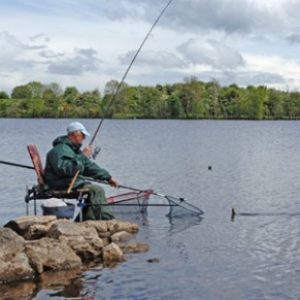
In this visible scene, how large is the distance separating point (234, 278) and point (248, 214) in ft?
23.7

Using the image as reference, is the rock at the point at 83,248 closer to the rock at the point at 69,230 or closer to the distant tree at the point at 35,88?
the rock at the point at 69,230

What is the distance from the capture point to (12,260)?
1107 centimetres

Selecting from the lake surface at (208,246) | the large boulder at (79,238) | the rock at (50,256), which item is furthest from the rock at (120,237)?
the rock at (50,256)

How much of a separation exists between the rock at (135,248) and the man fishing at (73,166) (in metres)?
1.35

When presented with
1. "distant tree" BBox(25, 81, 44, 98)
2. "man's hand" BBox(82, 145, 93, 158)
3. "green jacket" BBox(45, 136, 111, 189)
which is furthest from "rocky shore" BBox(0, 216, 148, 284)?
"distant tree" BBox(25, 81, 44, 98)

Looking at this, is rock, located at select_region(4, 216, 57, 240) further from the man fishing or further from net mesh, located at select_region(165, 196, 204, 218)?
net mesh, located at select_region(165, 196, 204, 218)

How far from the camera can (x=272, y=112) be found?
517 feet

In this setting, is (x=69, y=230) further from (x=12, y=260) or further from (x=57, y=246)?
(x=12, y=260)

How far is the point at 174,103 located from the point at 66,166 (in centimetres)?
13337

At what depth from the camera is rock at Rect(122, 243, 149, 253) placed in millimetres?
13297

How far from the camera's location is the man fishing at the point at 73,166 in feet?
45.2

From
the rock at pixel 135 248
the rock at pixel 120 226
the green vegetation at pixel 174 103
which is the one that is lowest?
the rock at pixel 135 248

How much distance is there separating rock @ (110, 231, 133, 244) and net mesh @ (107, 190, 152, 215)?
171cm

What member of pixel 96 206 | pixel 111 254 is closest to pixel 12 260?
pixel 111 254
